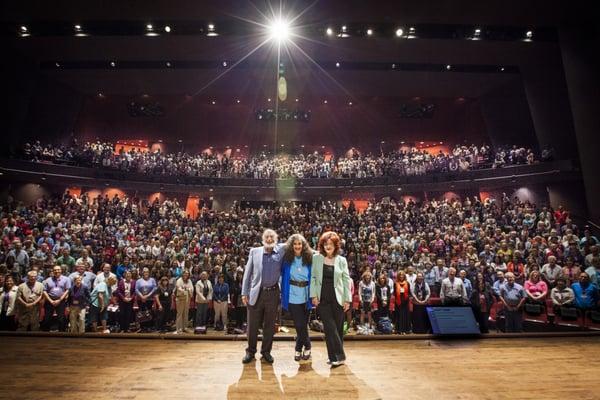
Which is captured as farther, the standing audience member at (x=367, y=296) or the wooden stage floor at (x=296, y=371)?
the standing audience member at (x=367, y=296)

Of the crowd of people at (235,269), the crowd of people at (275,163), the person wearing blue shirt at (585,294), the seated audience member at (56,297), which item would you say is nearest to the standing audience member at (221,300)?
the crowd of people at (235,269)

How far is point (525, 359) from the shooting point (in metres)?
3.50

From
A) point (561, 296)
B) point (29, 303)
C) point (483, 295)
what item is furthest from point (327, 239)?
point (29, 303)

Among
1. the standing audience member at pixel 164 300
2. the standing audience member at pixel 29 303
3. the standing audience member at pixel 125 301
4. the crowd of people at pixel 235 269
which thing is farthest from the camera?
the standing audience member at pixel 164 300

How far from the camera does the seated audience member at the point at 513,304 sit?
18.6 ft

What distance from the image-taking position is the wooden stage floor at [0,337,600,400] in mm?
2686

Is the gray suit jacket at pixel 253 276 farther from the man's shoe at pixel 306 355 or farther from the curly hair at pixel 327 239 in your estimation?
the man's shoe at pixel 306 355

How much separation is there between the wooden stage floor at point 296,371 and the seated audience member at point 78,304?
158 cm

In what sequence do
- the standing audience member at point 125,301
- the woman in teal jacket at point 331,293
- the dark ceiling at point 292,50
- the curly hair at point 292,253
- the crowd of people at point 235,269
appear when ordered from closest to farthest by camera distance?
1. the woman in teal jacket at point 331,293
2. the curly hair at point 292,253
3. the crowd of people at point 235,269
4. the standing audience member at point 125,301
5. the dark ceiling at point 292,50

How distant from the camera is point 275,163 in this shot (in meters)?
19.0

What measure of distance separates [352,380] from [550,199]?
581 inches

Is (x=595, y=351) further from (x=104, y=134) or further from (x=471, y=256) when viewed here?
(x=104, y=134)

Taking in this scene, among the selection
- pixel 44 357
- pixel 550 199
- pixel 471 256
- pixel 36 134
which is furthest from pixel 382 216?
pixel 36 134

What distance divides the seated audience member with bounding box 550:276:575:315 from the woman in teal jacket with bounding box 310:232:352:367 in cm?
466
